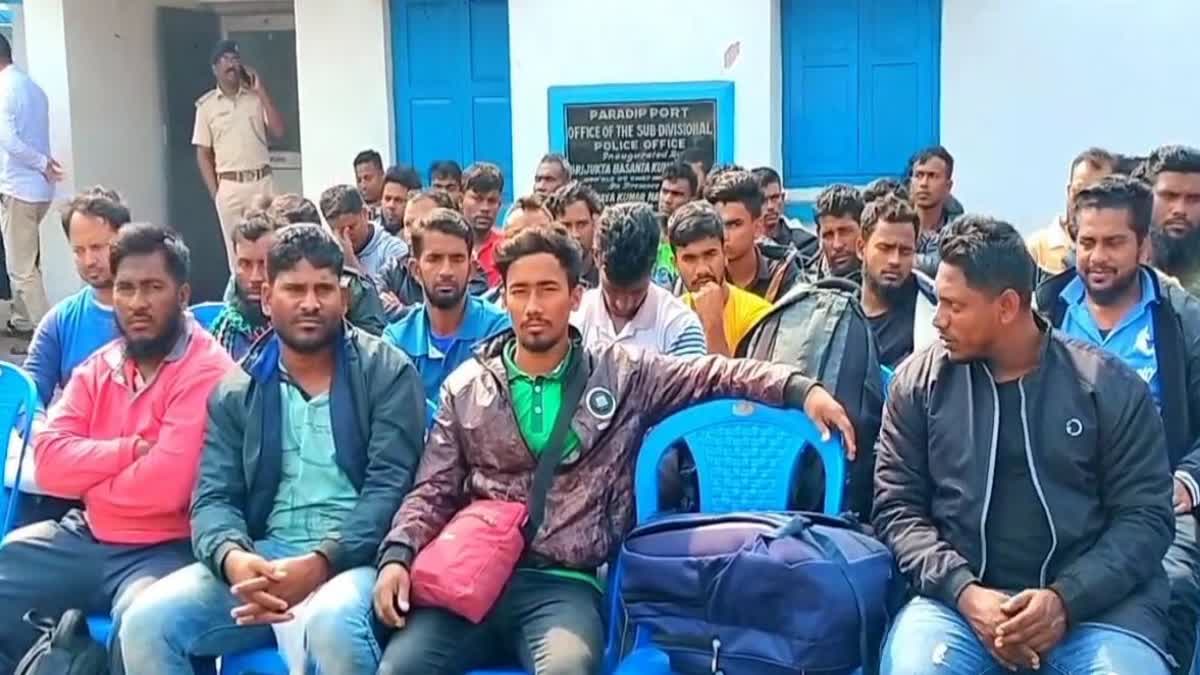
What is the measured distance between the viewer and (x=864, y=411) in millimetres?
4027

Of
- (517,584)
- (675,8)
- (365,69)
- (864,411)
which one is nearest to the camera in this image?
(517,584)

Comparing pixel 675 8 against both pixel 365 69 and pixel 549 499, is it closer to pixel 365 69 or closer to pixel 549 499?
pixel 365 69

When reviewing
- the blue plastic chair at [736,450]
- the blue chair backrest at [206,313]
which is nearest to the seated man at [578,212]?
the blue chair backrest at [206,313]

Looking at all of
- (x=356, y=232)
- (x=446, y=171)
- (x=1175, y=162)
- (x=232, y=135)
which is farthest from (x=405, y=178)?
(x=1175, y=162)

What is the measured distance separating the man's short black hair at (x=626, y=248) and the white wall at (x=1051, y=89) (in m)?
4.41

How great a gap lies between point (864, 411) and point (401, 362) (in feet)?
4.40

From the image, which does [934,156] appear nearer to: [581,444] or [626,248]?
[626,248]

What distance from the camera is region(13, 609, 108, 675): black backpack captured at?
3.72 metres

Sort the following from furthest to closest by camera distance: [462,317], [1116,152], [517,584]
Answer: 1. [1116,152]
2. [462,317]
3. [517,584]

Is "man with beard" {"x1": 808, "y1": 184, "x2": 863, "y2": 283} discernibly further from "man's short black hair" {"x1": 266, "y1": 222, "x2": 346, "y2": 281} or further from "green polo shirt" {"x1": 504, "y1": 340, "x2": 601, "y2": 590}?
"man's short black hair" {"x1": 266, "y1": 222, "x2": 346, "y2": 281}

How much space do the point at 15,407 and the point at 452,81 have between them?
570cm

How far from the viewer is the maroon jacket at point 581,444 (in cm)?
376

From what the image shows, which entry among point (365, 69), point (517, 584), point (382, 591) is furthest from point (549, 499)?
point (365, 69)

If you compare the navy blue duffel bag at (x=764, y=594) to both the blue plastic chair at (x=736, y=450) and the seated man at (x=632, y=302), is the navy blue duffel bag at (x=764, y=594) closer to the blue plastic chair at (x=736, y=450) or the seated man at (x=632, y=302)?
the blue plastic chair at (x=736, y=450)
